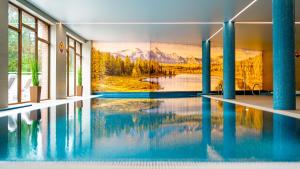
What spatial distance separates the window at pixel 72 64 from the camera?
58.2 feet

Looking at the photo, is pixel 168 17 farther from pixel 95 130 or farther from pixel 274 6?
pixel 95 130

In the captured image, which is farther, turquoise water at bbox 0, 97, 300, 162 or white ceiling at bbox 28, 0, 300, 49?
white ceiling at bbox 28, 0, 300, 49

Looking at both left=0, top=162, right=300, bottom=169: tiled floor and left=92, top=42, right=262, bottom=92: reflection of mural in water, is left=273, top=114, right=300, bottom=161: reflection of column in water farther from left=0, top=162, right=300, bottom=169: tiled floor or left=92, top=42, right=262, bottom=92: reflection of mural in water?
left=92, top=42, right=262, bottom=92: reflection of mural in water

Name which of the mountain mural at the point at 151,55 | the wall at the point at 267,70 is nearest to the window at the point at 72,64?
the mountain mural at the point at 151,55

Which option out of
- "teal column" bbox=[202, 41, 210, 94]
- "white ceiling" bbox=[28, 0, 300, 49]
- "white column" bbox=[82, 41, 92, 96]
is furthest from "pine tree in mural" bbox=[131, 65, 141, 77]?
"teal column" bbox=[202, 41, 210, 94]

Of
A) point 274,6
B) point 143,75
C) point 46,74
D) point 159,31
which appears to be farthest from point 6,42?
point 143,75

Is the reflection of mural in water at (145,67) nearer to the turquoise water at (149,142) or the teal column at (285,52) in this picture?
the teal column at (285,52)

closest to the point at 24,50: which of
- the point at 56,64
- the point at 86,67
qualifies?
the point at 56,64

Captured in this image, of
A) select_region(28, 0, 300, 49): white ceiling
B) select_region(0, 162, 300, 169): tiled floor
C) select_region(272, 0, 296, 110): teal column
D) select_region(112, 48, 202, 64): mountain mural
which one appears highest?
select_region(28, 0, 300, 49): white ceiling

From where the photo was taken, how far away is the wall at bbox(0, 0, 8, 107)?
8.99 m

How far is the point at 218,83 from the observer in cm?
2355

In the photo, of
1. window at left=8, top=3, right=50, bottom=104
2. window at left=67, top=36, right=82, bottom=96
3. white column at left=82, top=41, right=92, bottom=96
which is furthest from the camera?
white column at left=82, top=41, right=92, bottom=96

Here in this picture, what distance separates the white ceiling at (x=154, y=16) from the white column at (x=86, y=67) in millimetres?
1858

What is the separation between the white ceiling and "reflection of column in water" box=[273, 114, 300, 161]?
20.5 ft
